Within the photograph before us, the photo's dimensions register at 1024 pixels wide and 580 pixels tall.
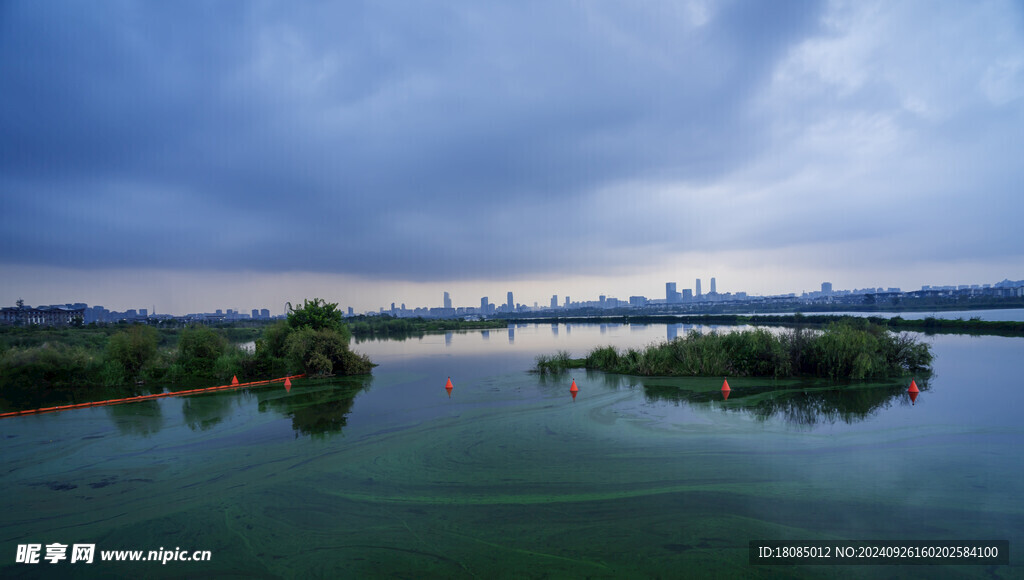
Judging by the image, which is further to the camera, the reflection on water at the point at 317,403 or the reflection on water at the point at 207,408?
the reflection on water at the point at 207,408

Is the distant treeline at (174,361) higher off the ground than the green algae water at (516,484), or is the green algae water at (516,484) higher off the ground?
→ the distant treeline at (174,361)

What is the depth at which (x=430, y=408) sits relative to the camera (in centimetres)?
1135

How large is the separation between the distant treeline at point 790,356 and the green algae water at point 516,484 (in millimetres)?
2546

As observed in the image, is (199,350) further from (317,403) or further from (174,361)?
(317,403)

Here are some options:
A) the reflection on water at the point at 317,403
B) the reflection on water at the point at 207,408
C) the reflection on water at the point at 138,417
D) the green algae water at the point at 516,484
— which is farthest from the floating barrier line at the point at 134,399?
the reflection on water at the point at 317,403

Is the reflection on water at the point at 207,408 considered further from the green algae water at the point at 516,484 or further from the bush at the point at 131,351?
the bush at the point at 131,351

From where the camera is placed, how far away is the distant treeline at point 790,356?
45.5 ft

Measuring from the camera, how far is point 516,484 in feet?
19.6

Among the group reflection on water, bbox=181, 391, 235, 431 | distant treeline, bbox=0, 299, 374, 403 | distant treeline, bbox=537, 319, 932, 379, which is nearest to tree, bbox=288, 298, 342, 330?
distant treeline, bbox=0, 299, 374, 403

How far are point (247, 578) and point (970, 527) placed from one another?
25.1ft

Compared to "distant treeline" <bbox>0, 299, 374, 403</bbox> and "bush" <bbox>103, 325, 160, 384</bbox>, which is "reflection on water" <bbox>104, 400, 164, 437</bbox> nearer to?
"distant treeline" <bbox>0, 299, 374, 403</bbox>

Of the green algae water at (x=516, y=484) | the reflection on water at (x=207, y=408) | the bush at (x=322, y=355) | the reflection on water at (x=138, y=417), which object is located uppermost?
the bush at (x=322, y=355)

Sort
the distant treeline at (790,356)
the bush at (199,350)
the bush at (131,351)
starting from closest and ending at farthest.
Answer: the distant treeline at (790,356) → the bush at (131,351) → the bush at (199,350)

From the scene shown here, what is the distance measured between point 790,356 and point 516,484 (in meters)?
13.0
